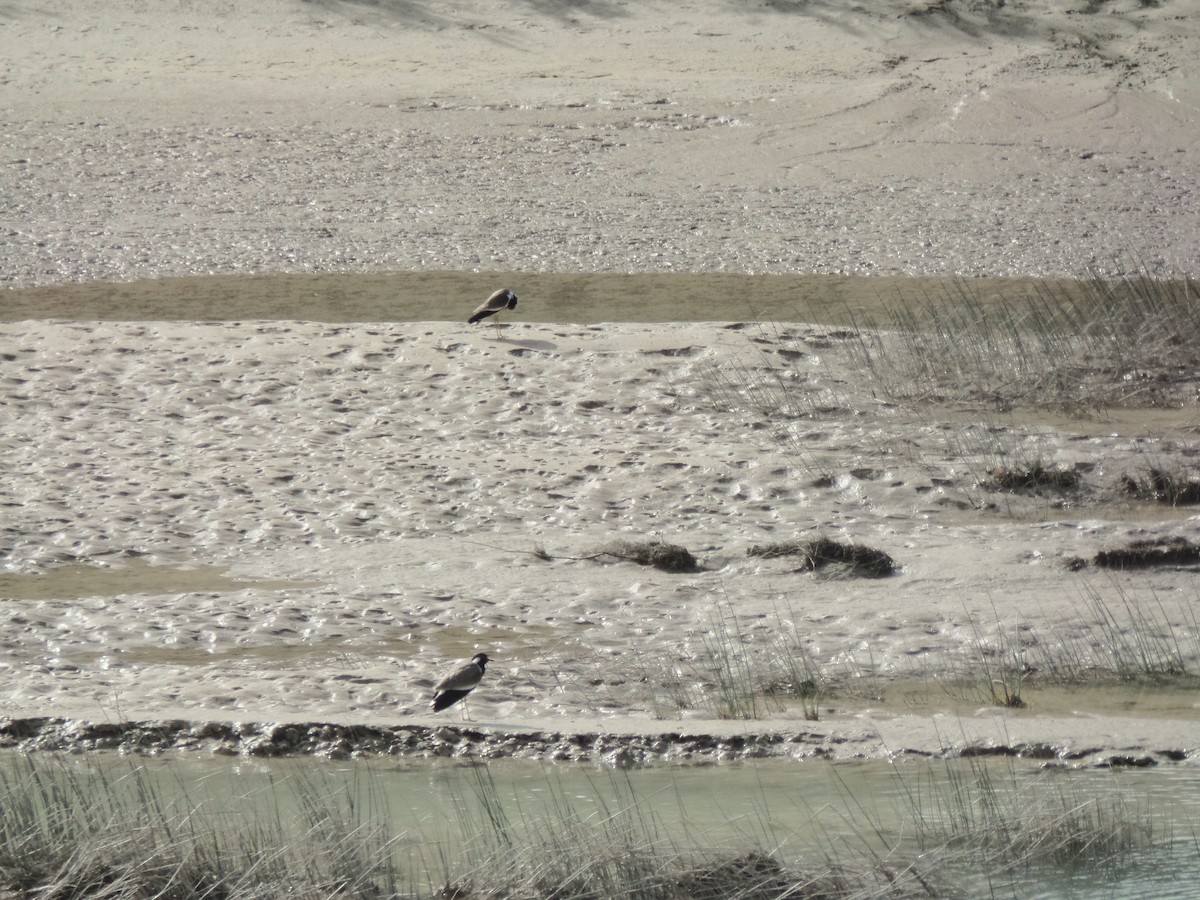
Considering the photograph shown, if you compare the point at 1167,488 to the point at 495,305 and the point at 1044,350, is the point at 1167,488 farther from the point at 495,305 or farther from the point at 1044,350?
the point at 495,305

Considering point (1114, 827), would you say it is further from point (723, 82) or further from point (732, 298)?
point (723, 82)

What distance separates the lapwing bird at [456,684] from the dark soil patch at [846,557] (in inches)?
78.6

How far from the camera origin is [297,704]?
561cm

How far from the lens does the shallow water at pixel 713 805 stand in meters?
4.37

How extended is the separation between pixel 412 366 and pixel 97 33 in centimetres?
943

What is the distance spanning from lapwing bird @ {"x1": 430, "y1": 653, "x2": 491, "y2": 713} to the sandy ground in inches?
5.7

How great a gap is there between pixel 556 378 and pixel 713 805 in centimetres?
491

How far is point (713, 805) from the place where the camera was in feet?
16.0

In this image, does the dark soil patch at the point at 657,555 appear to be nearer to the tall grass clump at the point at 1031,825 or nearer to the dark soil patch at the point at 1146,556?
the dark soil patch at the point at 1146,556

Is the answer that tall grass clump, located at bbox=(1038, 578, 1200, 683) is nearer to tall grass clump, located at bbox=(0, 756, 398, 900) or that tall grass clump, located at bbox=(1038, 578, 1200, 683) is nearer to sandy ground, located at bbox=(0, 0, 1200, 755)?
sandy ground, located at bbox=(0, 0, 1200, 755)

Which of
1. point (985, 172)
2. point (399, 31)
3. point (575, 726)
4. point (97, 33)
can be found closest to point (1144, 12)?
point (985, 172)

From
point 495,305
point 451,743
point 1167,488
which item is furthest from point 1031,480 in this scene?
point 451,743

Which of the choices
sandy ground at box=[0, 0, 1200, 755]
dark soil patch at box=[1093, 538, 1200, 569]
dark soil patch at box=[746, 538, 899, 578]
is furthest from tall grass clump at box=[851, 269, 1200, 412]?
dark soil patch at box=[746, 538, 899, 578]

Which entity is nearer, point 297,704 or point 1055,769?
point 1055,769
